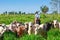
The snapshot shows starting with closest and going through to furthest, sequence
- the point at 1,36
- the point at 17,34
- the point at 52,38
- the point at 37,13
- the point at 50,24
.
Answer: the point at 52,38 < the point at 1,36 < the point at 17,34 < the point at 50,24 < the point at 37,13

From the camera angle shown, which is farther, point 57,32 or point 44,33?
point 44,33

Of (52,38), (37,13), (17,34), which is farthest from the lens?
(37,13)

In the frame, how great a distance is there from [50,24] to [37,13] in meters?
3.40

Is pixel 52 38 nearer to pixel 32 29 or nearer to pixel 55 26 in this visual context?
pixel 32 29

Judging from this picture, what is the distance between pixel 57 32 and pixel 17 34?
5.40ft

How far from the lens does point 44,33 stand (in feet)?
35.5

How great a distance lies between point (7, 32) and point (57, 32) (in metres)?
1.84

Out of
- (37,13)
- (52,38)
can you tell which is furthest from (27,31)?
(37,13)

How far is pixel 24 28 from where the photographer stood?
11.0m

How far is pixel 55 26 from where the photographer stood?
39.2ft

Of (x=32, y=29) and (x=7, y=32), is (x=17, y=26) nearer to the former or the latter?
(x=32, y=29)

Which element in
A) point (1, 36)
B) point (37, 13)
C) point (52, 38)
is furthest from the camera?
point (37, 13)

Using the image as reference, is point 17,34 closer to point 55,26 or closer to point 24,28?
point 24,28

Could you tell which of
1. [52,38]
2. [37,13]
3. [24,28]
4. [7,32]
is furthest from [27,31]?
[37,13]
